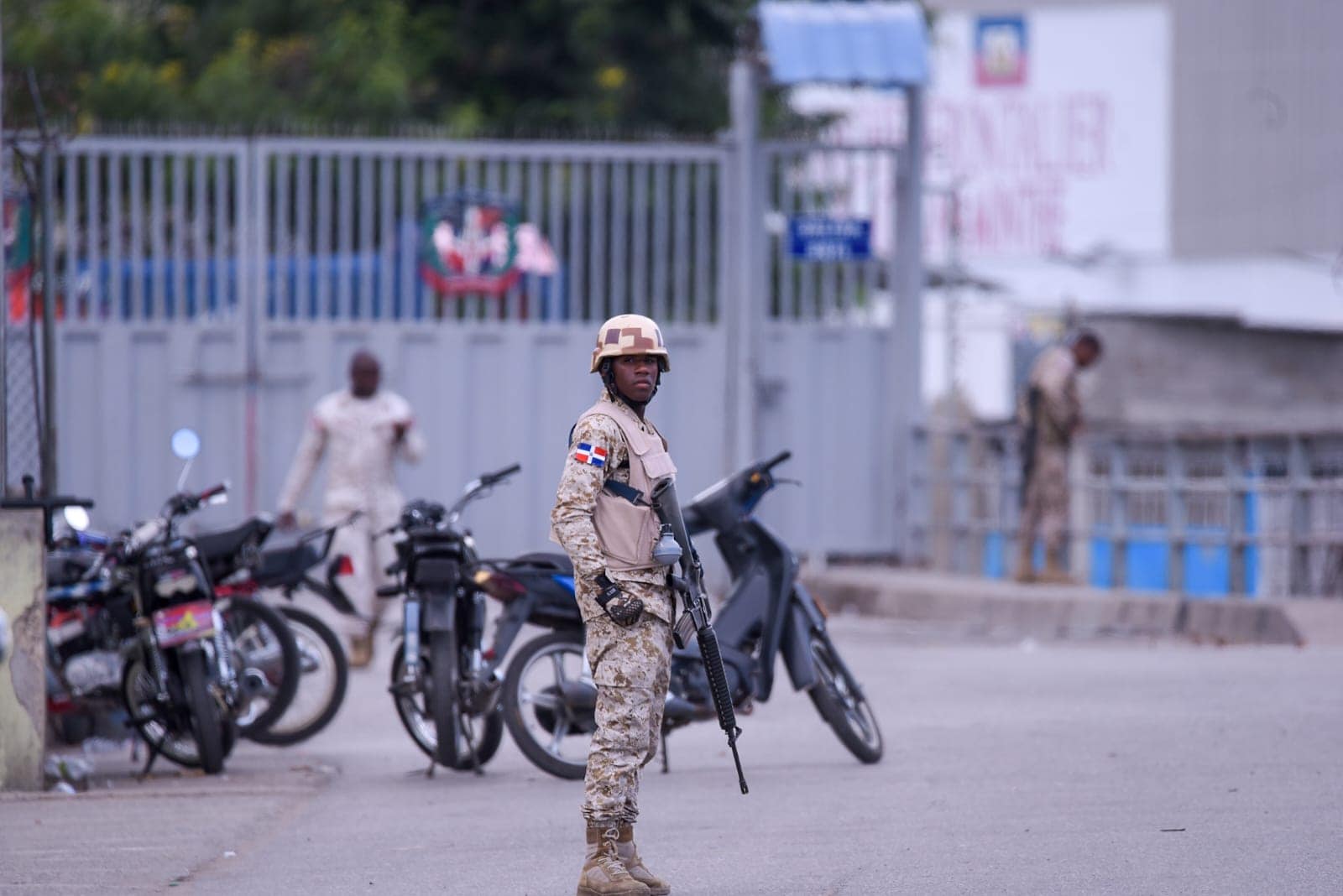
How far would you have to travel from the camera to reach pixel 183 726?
8031mm

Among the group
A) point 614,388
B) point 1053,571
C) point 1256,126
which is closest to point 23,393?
point 614,388

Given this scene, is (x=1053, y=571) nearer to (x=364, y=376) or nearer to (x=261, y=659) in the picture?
(x=364, y=376)

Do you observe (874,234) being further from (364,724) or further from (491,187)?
(364,724)

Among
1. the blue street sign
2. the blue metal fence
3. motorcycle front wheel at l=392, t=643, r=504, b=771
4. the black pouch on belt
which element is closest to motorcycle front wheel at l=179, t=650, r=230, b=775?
motorcycle front wheel at l=392, t=643, r=504, b=771

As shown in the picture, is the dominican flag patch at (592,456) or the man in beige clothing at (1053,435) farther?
the man in beige clothing at (1053,435)

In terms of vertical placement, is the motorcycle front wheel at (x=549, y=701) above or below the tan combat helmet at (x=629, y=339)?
below

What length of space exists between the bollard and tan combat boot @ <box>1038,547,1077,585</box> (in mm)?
7878

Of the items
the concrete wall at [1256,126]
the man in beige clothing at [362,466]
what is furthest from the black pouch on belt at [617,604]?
the concrete wall at [1256,126]

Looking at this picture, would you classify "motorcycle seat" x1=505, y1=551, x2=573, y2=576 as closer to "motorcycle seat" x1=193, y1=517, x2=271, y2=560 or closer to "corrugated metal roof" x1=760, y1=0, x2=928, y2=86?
"motorcycle seat" x1=193, y1=517, x2=271, y2=560

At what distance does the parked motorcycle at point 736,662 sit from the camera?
7.69 meters

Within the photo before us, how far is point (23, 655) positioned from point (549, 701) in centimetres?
203

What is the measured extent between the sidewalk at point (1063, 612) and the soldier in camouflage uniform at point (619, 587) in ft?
23.0

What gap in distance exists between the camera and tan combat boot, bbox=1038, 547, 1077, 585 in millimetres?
13469

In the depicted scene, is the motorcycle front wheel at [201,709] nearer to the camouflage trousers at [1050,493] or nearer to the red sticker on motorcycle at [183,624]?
the red sticker on motorcycle at [183,624]
